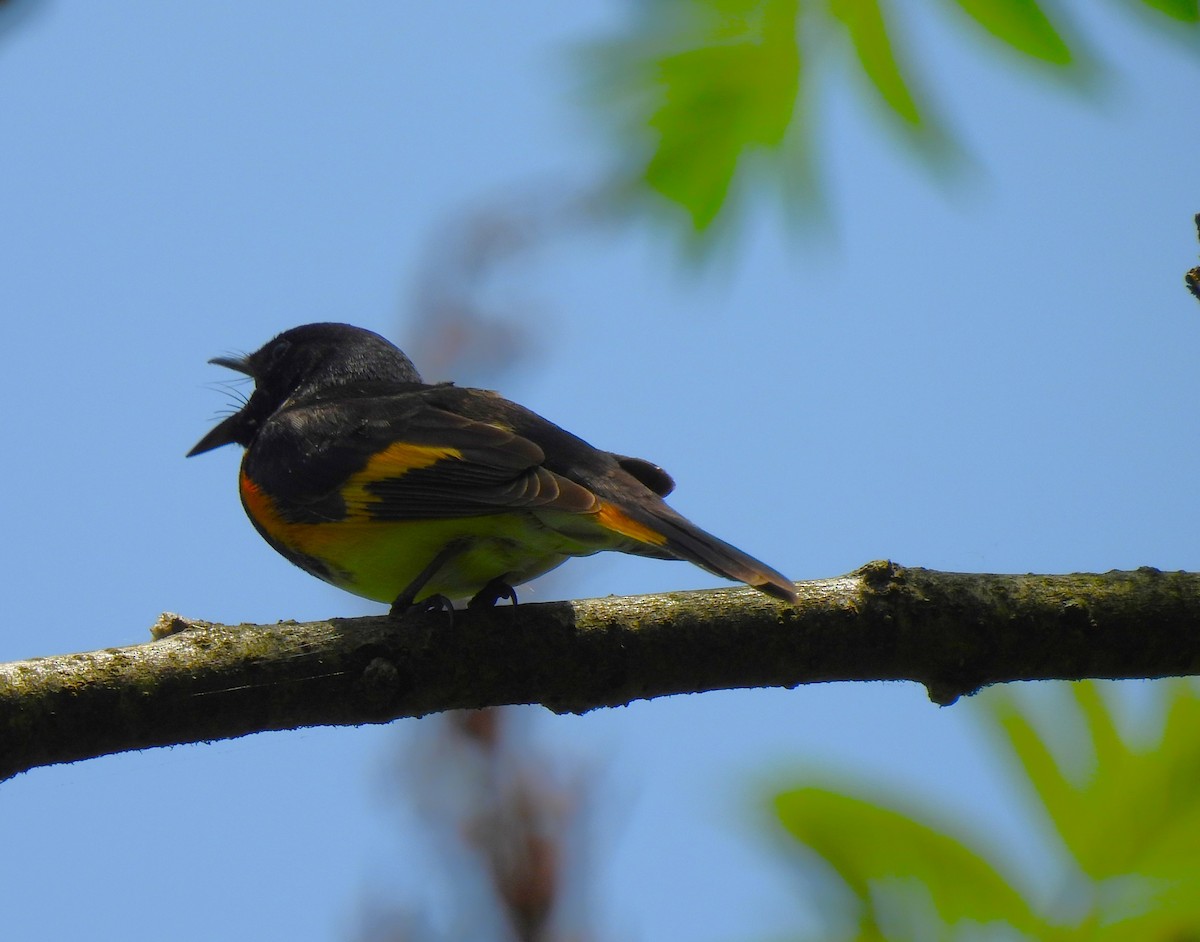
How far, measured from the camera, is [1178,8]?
160 cm

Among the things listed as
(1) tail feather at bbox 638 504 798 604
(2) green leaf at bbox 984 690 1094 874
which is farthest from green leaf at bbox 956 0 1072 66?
(1) tail feather at bbox 638 504 798 604

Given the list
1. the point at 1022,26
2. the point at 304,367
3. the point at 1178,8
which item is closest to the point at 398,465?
the point at 304,367

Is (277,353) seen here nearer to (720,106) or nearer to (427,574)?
(427,574)

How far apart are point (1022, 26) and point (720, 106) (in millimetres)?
443

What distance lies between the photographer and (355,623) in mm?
2844

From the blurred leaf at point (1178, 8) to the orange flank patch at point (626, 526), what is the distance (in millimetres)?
1874

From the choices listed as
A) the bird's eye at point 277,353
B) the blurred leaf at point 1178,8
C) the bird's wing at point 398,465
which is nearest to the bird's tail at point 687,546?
the bird's wing at point 398,465

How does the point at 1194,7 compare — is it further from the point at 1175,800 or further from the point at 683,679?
the point at 683,679

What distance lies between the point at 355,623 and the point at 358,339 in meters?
2.58

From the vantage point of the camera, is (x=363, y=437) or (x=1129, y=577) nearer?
(x=1129, y=577)

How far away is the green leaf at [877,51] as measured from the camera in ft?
5.56

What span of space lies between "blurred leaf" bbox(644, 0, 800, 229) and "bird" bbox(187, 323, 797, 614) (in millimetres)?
1200

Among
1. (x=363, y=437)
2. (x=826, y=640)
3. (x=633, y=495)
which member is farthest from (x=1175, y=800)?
(x=363, y=437)

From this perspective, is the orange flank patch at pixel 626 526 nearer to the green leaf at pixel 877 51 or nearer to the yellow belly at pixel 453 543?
the yellow belly at pixel 453 543
